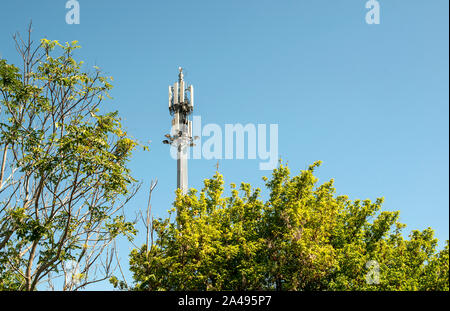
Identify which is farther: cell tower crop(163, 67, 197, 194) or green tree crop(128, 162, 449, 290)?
cell tower crop(163, 67, 197, 194)

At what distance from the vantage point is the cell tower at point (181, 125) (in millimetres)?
24031

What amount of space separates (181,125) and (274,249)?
12.8m

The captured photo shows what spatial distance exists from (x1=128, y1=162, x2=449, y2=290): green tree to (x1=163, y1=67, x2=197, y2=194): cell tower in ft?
25.5

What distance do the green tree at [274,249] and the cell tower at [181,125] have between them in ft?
25.5

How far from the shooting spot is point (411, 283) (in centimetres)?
1493

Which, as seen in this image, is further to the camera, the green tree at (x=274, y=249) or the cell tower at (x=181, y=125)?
the cell tower at (x=181, y=125)

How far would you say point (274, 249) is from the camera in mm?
14352

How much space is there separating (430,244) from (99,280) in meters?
14.0

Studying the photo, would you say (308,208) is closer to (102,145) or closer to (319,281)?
(319,281)

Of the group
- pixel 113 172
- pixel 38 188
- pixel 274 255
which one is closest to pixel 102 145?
pixel 113 172

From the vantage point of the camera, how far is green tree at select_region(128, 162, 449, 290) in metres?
13.9

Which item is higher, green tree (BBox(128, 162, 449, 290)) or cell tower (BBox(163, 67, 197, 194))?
cell tower (BBox(163, 67, 197, 194))

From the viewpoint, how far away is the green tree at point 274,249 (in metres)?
13.9

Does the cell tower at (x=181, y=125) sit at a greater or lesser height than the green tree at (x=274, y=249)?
greater
